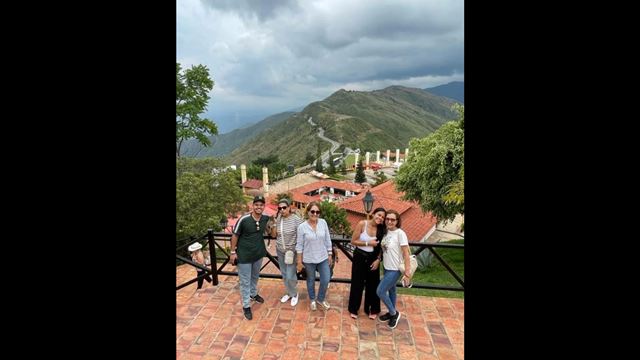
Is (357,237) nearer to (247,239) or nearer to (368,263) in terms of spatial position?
(368,263)

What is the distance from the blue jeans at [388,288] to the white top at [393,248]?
69 mm

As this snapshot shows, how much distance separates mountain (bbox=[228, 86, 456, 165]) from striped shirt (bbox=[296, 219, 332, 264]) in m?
53.7

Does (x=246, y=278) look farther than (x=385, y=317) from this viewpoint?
Yes

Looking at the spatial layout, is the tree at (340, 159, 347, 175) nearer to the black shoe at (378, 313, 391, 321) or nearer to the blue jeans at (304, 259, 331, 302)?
the blue jeans at (304, 259, 331, 302)

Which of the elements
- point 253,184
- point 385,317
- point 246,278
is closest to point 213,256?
point 246,278

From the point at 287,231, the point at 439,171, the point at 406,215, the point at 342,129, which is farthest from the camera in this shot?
the point at 342,129

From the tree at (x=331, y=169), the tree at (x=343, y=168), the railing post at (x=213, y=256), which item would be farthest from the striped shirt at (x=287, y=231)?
the tree at (x=343, y=168)

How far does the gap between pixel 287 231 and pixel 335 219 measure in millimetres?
19903

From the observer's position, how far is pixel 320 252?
3.64 meters

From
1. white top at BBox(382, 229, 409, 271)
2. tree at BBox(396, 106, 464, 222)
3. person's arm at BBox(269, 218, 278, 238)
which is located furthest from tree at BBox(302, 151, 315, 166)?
white top at BBox(382, 229, 409, 271)

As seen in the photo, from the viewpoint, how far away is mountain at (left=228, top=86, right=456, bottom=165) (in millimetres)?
76750
